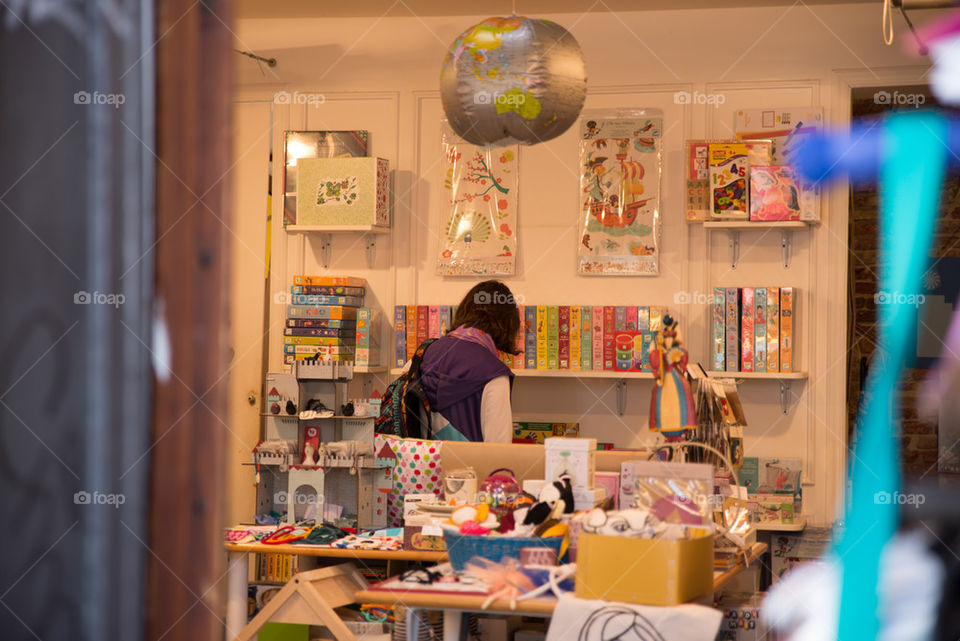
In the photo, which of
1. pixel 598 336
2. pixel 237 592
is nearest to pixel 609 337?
pixel 598 336

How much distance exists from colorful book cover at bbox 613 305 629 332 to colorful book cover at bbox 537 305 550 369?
339 mm

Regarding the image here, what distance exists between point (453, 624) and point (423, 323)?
279 cm

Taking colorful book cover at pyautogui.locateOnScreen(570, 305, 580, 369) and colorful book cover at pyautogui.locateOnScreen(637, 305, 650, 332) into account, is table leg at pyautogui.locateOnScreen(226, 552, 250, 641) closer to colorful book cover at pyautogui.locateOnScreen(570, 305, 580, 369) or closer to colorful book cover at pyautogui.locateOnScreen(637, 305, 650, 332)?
colorful book cover at pyautogui.locateOnScreen(570, 305, 580, 369)

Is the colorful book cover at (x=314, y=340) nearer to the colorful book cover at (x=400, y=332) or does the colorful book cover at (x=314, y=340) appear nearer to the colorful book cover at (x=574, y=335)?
the colorful book cover at (x=400, y=332)

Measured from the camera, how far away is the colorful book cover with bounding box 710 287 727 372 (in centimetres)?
489

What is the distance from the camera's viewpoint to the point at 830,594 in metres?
4.56

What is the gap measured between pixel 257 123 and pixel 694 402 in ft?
11.6

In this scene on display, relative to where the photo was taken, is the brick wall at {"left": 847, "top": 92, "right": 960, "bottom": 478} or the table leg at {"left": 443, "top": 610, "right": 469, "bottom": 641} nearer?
the table leg at {"left": 443, "top": 610, "right": 469, "bottom": 641}

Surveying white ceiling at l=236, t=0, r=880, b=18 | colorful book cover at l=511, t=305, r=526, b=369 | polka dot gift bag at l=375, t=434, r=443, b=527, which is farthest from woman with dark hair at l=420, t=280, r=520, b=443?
white ceiling at l=236, t=0, r=880, b=18

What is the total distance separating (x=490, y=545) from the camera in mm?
2609

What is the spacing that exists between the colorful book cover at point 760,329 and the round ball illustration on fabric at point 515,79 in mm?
2270

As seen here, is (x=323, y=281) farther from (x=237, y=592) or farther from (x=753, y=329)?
(x=753, y=329)

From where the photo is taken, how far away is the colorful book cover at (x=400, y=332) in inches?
204

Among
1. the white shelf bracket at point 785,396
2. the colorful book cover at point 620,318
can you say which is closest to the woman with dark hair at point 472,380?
the colorful book cover at point 620,318
